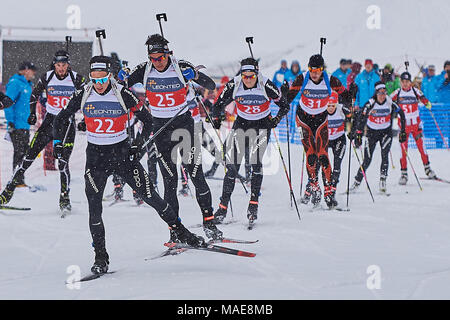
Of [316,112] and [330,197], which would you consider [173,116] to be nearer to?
[316,112]

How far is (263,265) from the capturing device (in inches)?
228

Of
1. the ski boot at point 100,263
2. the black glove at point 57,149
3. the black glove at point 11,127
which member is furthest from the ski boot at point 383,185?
the black glove at point 11,127

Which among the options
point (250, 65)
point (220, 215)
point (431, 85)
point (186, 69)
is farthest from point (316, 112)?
point (431, 85)

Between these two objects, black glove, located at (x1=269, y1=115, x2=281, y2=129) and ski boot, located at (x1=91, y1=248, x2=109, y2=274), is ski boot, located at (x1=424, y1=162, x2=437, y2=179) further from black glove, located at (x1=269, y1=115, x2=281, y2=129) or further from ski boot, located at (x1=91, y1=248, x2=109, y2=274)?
ski boot, located at (x1=91, y1=248, x2=109, y2=274)

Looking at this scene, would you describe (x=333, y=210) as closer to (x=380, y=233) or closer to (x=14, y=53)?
(x=380, y=233)

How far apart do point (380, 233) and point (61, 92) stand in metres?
4.78

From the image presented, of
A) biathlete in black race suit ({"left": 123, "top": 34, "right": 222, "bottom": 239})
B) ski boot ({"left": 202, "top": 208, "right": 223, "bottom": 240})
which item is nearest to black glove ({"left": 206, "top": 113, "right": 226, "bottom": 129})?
biathlete in black race suit ({"left": 123, "top": 34, "right": 222, "bottom": 239})

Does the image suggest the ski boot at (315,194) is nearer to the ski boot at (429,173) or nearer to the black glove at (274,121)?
the black glove at (274,121)

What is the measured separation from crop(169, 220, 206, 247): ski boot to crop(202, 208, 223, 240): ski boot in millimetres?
498

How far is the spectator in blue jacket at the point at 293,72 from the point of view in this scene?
55.8 feet

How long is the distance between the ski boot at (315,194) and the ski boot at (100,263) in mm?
4076

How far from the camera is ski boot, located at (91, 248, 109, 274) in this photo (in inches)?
219

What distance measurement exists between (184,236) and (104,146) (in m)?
1.23

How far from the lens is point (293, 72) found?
17.1 m
